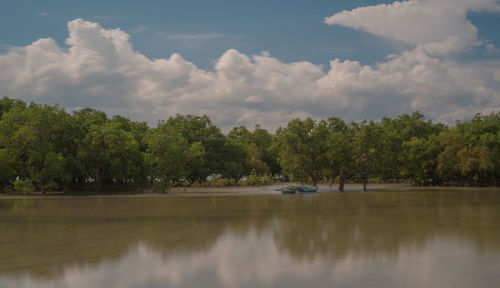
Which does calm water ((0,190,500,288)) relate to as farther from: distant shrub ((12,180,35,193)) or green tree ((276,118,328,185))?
green tree ((276,118,328,185))

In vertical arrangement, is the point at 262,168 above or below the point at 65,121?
below

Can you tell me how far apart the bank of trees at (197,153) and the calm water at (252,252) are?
94.3ft

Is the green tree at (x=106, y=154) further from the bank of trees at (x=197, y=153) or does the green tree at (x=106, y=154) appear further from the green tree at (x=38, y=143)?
the green tree at (x=38, y=143)

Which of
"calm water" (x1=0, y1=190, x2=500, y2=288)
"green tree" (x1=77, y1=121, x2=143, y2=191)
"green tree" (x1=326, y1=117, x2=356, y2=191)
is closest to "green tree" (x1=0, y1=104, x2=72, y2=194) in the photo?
"green tree" (x1=77, y1=121, x2=143, y2=191)

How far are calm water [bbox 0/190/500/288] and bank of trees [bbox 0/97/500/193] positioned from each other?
2875 centimetres

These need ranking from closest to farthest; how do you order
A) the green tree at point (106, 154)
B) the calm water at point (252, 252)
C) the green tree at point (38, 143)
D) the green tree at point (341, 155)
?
1. the calm water at point (252, 252)
2. the green tree at point (38, 143)
3. the green tree at point (106, 154)
4. the green tree at point (341, 155)

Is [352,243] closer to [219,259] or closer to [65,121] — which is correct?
[219,259]

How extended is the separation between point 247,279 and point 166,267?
101 inches

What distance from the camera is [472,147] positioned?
71500mm

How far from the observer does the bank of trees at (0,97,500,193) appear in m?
51.2

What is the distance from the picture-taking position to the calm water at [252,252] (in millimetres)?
11344

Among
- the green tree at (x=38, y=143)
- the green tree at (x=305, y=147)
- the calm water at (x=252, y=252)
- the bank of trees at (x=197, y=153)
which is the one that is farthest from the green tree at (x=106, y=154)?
the calm water at (x=252, y=252)

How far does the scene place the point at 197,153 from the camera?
61719 mm

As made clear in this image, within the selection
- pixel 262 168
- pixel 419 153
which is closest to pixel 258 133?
pixel 262 168
